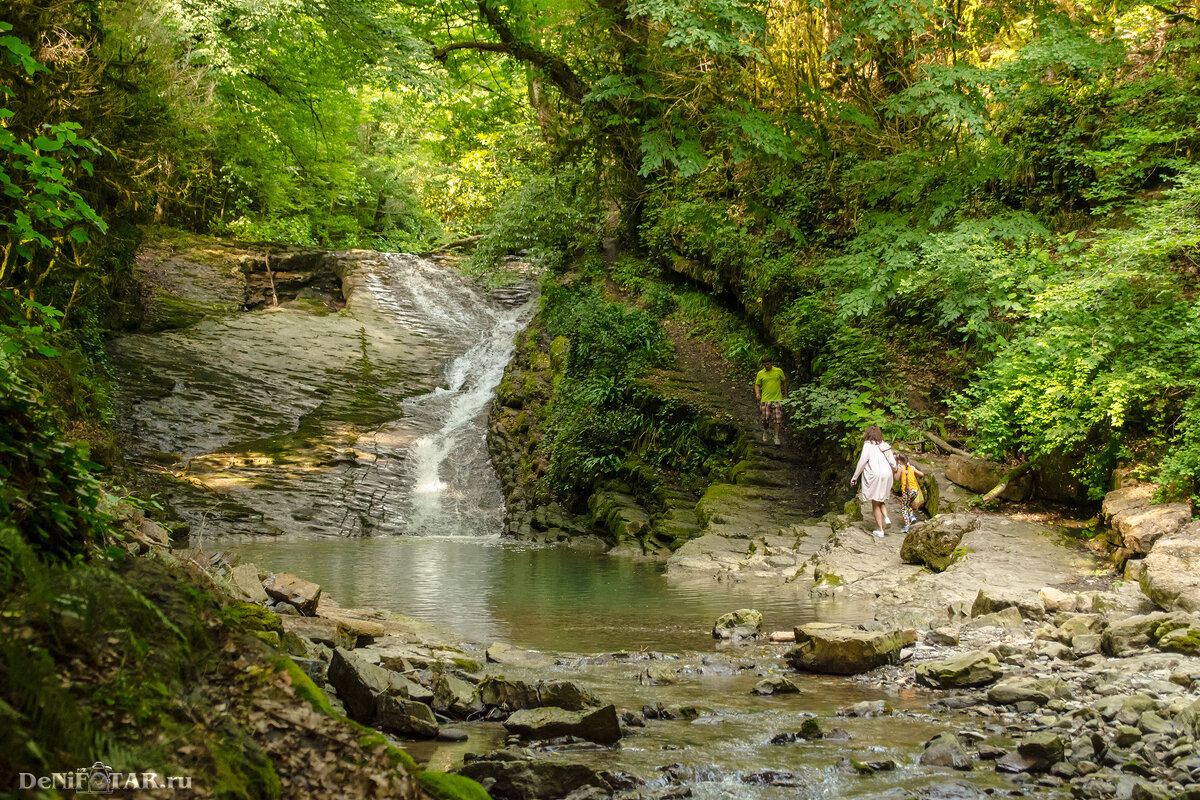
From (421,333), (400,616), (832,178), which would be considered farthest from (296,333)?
(400,616)

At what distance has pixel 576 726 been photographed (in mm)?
4477

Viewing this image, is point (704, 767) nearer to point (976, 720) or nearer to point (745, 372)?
point (976, 720)

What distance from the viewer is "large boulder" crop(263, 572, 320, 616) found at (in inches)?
267

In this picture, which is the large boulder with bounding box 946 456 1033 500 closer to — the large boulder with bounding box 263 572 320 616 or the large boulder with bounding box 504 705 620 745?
the large boulder with bounding box 504 705 620 745

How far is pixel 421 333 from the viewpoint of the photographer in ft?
81.4

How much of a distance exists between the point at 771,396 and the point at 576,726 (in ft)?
36.1

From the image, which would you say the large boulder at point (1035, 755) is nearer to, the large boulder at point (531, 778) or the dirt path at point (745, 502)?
the large boulder at point (531, 778)

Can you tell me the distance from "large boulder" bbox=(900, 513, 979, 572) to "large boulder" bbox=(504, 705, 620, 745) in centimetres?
615

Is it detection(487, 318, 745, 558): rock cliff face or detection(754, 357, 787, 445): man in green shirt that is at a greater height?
detection(754, 357, 787, 445): man in green shirt

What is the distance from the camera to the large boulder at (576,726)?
4.46 m

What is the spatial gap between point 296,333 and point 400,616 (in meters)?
16.5

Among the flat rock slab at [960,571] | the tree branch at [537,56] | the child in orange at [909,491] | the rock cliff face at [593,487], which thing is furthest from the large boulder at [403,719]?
the tree branch at [537,56]

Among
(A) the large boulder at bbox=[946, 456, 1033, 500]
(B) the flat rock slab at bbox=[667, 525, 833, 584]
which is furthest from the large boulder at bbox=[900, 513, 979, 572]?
(B) the flat rock slab at bbox=[667, 525, 833, 584]

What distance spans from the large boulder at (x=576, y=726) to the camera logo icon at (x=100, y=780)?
2.65 meters
